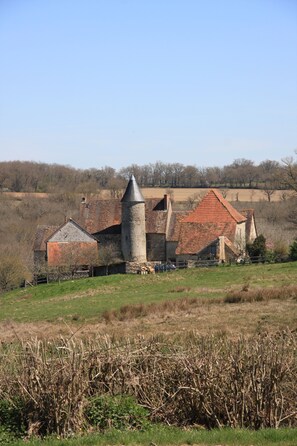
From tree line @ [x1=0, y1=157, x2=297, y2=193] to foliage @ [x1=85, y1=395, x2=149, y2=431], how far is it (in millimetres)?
89520

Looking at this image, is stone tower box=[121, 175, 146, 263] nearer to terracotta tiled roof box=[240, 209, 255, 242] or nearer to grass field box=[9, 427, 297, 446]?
terracotta tiled roof box=[240, 209, 255, 242]

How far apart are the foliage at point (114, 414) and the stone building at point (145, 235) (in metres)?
37.0

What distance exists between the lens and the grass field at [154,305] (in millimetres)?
22359

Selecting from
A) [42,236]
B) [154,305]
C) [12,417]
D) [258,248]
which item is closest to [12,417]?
[12,417]

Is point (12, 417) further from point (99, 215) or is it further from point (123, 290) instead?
point (99, 215)

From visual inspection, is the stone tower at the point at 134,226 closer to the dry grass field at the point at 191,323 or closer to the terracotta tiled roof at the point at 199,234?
the terracotta tiled roof at the point at 199,234

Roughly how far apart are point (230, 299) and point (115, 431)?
17.3m

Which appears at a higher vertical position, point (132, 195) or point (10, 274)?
point (132, 195)

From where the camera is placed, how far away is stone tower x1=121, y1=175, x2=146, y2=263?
174 feet

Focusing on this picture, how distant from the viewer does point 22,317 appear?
96.6 feet

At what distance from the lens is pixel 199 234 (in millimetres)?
51969

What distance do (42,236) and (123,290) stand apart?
763 inches

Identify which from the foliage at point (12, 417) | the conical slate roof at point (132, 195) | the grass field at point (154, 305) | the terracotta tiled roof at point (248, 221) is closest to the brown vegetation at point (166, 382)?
the foliage at point (12, 417)

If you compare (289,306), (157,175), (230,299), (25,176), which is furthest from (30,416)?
(157,175)
